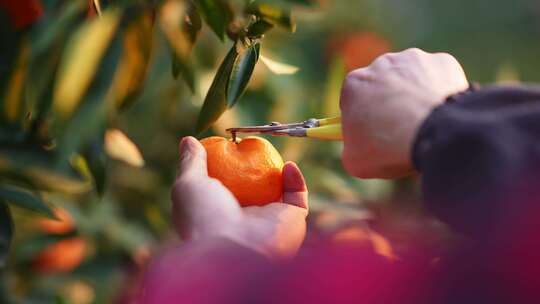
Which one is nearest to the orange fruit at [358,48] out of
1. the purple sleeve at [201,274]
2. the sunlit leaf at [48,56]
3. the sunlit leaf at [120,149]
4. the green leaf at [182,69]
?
the sunlit leaf at [120,149]

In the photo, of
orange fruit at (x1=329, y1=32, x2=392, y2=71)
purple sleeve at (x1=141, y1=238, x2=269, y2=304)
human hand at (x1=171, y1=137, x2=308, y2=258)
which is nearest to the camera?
purple sleeve at (x1=141, y1=238, x2=269, y2=304)

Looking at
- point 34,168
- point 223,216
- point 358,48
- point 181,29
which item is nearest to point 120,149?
point 34,168

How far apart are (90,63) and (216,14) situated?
0.42 feet

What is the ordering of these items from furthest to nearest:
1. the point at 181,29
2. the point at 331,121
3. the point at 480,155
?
1. the point at 181,29
2. the point at 331,121
3. the point at 480,155

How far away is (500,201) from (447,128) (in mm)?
86

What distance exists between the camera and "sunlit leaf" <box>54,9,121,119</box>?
34.6 inches

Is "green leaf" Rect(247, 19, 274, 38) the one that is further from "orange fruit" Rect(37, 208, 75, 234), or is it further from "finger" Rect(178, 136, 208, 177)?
"orange fruit" Rect(37, 208, 75, 234)

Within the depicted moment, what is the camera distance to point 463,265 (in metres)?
0.57

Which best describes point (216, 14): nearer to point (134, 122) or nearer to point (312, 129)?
point (312, 129)

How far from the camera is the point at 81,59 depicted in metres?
0.88

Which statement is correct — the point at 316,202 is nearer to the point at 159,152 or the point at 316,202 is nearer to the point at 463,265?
the point at 159,152

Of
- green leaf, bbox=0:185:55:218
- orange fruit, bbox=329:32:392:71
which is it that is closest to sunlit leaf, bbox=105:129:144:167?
green leaf, bbox=0:185:55:218

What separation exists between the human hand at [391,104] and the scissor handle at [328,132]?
0.05m

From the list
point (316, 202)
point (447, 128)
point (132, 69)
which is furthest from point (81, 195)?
point (447, 128)
